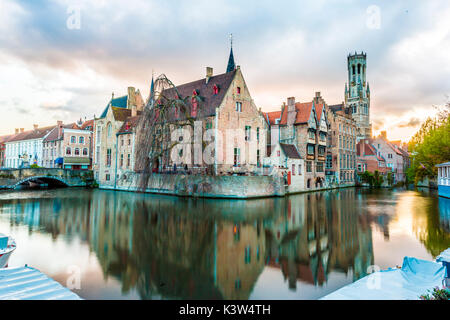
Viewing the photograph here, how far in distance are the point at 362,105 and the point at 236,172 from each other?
245ft

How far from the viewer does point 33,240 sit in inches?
445

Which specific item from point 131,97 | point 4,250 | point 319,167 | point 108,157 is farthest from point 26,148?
point 4,250

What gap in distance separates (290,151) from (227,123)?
9.30 metres

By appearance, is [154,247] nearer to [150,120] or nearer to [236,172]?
[150,120]

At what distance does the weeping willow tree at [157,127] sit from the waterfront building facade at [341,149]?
27.2m

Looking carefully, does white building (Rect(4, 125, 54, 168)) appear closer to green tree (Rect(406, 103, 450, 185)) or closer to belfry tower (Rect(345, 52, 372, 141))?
green tree (Rect(406, 103, 450, 185))

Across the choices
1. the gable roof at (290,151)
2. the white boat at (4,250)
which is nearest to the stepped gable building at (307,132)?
the gable roof at (290,151)

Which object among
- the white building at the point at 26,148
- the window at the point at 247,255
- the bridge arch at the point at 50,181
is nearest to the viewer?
the window at the point at 247,255

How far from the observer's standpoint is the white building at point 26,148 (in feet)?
188

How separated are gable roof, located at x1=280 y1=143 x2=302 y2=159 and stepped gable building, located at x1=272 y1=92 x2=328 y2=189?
3.42 ft

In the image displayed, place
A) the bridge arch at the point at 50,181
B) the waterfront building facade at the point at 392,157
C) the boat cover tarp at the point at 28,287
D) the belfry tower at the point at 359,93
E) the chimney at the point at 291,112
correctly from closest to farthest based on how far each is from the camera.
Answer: the boat cover tarp at the point at 28,287 < the chimney at the point at 291,112 < the bridge arch at the point at 50,181 < the waterfront building facade at the point at 392,157 < the belfry tower at the point at 359,93

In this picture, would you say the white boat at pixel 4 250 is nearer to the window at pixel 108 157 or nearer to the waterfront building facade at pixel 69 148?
the window at pixel 108 157

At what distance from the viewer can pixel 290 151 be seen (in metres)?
34.3
